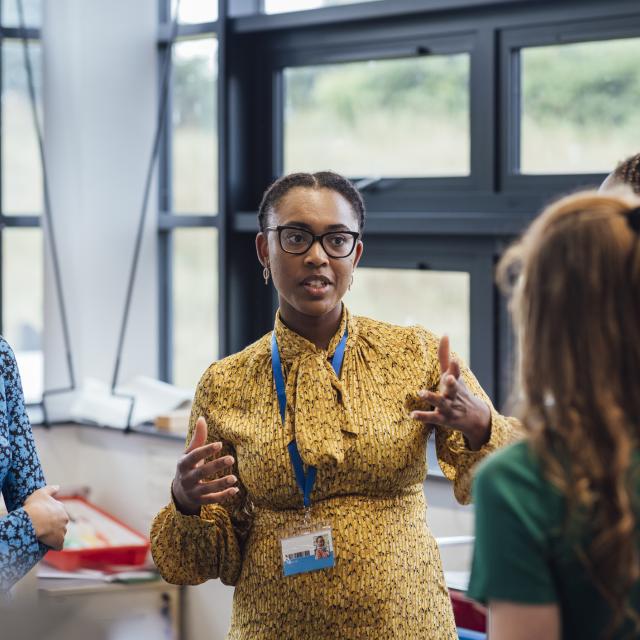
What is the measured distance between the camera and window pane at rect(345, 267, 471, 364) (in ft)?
11.0

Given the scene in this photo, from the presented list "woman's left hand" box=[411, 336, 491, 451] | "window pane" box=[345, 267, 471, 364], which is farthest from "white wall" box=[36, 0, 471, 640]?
"woman's left hand" box=[411, 336, 491, 451]

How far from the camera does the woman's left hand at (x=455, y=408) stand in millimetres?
1674

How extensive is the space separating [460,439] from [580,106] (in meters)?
1.62

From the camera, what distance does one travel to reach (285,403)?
1.83 metres

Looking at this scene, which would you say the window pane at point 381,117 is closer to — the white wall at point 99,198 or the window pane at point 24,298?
the white wall at point 99,198

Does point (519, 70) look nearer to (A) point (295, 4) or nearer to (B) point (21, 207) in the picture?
(A) point (295, 4)

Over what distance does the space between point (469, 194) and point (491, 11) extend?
56cm

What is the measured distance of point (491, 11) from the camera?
321cm

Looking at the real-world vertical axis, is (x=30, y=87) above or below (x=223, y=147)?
above

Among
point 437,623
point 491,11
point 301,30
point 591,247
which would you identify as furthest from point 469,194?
point 591,247

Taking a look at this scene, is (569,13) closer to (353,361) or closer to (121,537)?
(353,361)

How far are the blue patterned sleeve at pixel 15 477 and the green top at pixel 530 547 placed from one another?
1168 millimetres

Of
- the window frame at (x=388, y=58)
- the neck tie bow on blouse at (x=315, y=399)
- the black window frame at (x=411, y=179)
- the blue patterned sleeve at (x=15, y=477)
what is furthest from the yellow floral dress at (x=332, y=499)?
the window frame at (x=388, y=58)

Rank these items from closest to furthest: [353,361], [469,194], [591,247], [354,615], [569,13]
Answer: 1. [591,247]
2. [354,615]
3. [353,361]
4. [569,13]
5. [469,194]
